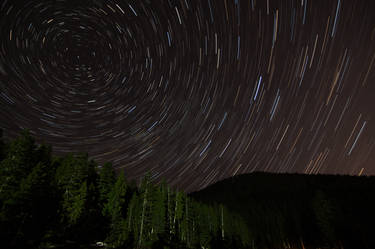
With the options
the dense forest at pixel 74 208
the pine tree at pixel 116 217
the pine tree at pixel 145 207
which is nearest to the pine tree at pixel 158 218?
the dense forest at pixel 74 208

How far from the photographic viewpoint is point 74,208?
32531 mm

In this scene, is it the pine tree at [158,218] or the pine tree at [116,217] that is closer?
the pine tree at [116,217]

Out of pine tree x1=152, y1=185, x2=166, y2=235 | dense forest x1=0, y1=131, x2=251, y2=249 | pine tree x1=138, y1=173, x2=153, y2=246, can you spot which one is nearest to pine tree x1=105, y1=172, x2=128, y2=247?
dense forest x1=0, y1=131, x2=251, y2=249

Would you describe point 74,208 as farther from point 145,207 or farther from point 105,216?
point 145,207

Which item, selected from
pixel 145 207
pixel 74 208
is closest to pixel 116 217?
pixel 74 208

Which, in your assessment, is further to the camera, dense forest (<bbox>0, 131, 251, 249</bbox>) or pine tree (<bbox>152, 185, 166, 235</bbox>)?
pine tree (<bbox>152, 185, 166, 235</bbox>)

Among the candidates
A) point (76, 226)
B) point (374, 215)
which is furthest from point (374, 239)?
point (76, 226)

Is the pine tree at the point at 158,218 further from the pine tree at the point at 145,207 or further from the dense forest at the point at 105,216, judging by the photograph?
the pine tree at the point at 145,207

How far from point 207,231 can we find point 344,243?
3875 centimetres

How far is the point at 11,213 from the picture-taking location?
2188 cm

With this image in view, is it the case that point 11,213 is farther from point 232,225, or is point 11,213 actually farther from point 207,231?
point 232,225

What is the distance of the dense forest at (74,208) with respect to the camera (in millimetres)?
23016

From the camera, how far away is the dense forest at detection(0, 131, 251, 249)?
75.5 ft

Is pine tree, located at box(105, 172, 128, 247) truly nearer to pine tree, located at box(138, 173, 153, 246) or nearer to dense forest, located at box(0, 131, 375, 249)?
dense forest, located at box(0, 131, 375, 249)
